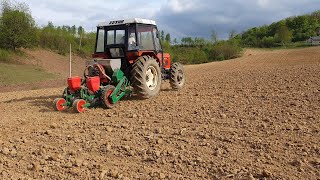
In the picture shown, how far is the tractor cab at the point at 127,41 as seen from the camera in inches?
343

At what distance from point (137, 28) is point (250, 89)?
9.94ft

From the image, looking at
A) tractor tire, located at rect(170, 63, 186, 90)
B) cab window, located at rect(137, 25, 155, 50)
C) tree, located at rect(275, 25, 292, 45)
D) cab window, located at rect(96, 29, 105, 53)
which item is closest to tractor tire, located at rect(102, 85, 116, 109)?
cab window, located at rect(137, 25, 155, 50)

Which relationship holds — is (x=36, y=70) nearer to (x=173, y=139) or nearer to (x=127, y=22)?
(x=127, y=22)

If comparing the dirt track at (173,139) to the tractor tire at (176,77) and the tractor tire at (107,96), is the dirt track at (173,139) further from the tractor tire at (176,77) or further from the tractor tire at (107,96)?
the tractor tire at (176,77)

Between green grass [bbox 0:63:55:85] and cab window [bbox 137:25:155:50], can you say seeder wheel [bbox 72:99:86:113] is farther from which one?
green grass [bbox 0:63:55:85]

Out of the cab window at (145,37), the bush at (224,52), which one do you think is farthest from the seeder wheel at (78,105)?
the bush at (224,52)

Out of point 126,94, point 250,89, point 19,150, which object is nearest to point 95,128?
point 19,150

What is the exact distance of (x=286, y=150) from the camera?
15.2 feet

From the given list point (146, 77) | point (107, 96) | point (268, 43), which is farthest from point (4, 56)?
point (268, 43)

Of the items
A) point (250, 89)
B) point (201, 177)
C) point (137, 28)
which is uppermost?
point (137, 28)

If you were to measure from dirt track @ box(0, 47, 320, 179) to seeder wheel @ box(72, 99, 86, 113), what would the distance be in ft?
0.37

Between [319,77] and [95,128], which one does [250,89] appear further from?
[95,128]

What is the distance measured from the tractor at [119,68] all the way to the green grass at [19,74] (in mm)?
10371

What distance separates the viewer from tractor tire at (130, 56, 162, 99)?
8.35m
